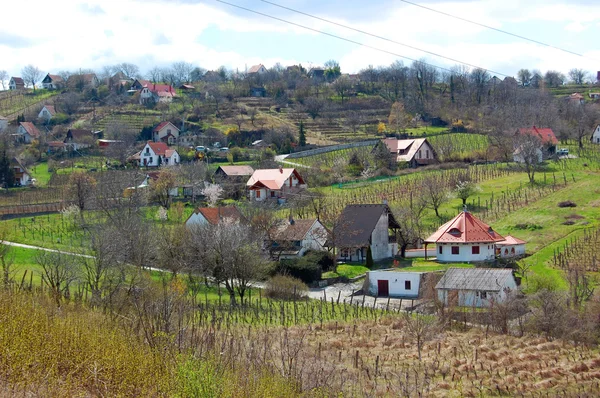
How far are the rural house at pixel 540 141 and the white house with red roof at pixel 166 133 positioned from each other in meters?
38.2

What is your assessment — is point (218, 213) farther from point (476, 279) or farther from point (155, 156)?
point (155, 156)

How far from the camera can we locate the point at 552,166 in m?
62.3

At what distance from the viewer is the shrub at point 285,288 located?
33719 mm

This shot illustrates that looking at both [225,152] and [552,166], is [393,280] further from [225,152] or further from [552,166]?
[225,152]

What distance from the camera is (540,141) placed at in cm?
6588

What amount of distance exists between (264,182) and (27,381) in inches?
1897

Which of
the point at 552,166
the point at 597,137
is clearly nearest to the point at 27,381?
the point at 552,166

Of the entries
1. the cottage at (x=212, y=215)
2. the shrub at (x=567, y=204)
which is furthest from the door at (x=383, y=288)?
the shrub at (x=567, y=204)

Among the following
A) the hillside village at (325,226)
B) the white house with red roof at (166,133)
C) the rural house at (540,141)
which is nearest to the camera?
the hillside village at (325,226)

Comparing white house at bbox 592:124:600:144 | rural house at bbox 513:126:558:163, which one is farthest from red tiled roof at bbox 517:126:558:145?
white house at bbox 592:124:600:144

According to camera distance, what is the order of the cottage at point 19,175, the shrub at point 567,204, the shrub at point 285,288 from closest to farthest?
the shrub at point 285,288
the shrub at point 567,204
the cottage at point 19,175

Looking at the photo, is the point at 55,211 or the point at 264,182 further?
the point at 264,182

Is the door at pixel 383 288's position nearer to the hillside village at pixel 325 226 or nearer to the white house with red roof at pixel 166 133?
the hillside village at pixel 325 226

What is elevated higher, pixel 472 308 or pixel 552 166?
→ pixel 552 166
